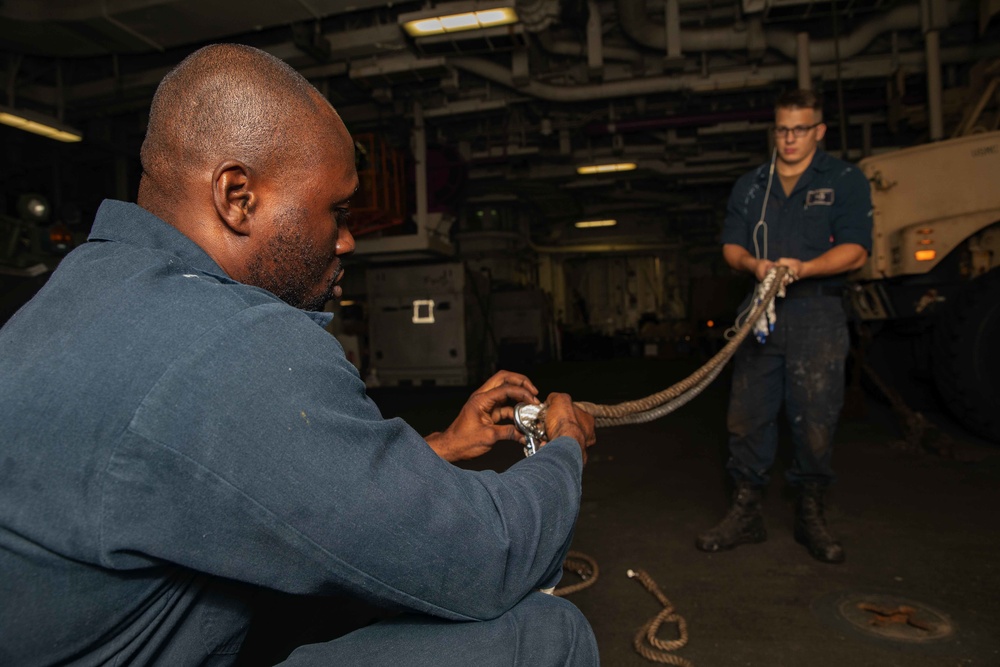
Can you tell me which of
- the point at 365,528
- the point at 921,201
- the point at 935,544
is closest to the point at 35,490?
the point at 365,528

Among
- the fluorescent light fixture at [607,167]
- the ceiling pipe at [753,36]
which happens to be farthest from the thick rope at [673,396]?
the fluorescent light fixture at [607,167]

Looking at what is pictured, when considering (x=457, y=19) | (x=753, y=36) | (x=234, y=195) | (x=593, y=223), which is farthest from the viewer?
(x=593, y=223)

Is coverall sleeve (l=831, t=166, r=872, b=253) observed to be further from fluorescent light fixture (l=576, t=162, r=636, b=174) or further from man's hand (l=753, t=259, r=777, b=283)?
fluorescent light fixture (l=576, t=162, r=636, b=174)

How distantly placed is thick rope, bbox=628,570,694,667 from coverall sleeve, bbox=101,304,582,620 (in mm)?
1238

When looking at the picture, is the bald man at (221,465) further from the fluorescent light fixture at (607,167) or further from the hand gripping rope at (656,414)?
the fluorescent light fixture at (607,167)

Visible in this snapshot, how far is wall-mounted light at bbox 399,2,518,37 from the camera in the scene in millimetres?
5672

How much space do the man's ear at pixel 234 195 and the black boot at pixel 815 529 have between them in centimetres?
249

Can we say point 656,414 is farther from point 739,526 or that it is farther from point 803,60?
point 803,60

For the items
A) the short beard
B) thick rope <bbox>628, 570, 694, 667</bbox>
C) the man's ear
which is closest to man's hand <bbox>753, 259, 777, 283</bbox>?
thick rope <bbox>628, 570, 694, 667</bbox>

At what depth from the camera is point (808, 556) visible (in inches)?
99.6

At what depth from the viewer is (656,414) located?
6.31 feet

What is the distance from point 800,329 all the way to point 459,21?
15.3ft

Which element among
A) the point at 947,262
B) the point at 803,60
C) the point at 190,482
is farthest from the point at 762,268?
the point at 803,60

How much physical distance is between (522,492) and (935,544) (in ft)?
8.15
